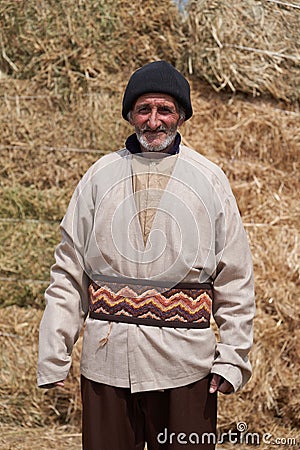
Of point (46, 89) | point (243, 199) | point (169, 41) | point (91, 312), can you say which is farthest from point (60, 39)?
point (91, 312)

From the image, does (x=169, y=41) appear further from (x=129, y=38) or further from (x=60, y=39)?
(x=60, y=39)

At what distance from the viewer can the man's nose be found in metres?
2.15

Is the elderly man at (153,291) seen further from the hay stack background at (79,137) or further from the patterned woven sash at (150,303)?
the hay stack background at (79,137)

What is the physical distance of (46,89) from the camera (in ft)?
11.6

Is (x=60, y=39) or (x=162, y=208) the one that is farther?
(x=60, y=39)

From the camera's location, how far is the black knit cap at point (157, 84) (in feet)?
7.06

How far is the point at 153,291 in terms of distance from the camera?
2113 mm

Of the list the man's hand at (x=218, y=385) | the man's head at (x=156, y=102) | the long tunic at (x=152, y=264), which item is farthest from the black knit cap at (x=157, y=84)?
the man's hand at (x=218, y=385)

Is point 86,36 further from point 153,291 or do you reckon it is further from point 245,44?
point 153,291

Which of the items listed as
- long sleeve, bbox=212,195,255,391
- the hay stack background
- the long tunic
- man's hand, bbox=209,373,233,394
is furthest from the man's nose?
the hay stack background

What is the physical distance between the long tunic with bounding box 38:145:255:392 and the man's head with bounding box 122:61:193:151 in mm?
63

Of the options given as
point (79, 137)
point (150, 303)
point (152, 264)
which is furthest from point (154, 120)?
point (79, 137)

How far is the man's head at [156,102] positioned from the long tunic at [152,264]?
0.06 meters

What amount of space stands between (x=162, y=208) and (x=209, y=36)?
154cm
